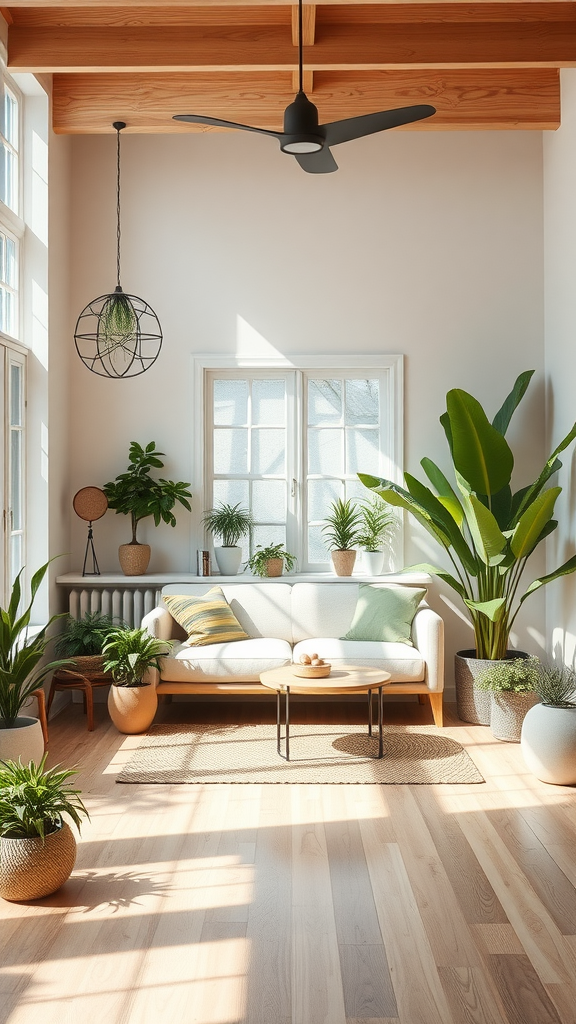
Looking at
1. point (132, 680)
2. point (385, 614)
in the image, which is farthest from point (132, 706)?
point (385, 614)

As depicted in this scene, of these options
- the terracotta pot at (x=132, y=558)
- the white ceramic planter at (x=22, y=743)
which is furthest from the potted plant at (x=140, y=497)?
the white ceramic planter at (x=22, y=743)

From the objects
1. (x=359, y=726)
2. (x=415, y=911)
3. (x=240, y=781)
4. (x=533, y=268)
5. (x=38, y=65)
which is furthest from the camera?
(x=533, y=268)

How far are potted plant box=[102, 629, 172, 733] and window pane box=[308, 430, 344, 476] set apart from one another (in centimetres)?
178

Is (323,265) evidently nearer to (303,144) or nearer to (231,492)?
(231,492)

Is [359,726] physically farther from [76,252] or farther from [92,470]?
[76,252]

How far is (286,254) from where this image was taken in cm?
598

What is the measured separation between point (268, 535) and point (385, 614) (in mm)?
1135

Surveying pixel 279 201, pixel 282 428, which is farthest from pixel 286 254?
pixel 282 428

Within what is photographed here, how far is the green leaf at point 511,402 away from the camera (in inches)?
Answer: 215

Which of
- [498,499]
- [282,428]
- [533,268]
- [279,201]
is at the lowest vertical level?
[498,499]

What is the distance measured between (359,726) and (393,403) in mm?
2202

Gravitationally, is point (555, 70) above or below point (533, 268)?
above

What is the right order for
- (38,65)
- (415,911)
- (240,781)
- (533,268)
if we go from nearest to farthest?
(415,911)
(240,781)
(38,65)
(533,268)

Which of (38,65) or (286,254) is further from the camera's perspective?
(286,254)
